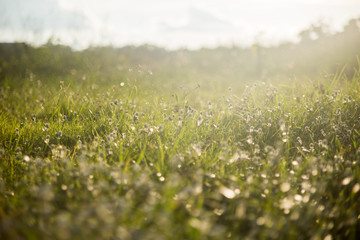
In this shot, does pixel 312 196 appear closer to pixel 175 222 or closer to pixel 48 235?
pixel 175 222

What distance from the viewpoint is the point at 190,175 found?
2146mm

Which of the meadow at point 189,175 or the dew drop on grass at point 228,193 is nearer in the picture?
the meadow at point 189,175

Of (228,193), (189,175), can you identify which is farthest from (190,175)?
(228,193)

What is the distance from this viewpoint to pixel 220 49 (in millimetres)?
12195

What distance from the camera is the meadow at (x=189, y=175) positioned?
1.49 meters

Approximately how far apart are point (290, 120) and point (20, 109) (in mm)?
4301

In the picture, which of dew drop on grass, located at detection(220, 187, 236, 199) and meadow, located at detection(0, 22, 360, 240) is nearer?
meadow, located at detection(0, 22, 360, 240)

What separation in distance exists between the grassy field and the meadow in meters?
0.01

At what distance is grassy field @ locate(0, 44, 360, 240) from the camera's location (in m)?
1.49

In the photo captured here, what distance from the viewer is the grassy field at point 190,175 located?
1.49 metres

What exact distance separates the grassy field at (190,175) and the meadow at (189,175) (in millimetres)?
11

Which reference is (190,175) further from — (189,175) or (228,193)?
(228,193)

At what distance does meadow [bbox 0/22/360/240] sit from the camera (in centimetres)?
149

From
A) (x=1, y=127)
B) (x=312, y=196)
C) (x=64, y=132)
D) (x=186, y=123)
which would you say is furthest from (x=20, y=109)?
(x=312, y=196)
